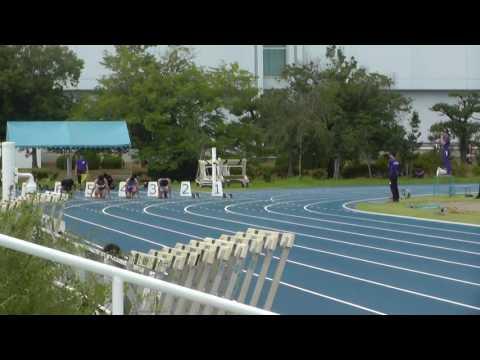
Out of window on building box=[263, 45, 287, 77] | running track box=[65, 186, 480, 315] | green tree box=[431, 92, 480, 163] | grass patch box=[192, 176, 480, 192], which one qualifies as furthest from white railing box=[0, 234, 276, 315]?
window on building box=[263, 45, 287, 77]

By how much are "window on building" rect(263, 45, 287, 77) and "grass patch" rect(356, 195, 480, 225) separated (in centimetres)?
3651

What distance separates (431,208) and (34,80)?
129 feet

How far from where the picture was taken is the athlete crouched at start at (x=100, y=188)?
119 feet

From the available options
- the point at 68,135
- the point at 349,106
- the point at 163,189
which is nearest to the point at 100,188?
the point at 163,189

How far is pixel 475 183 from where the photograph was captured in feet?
170

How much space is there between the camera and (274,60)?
71.1 metres

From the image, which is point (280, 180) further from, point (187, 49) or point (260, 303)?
point (260, 303)

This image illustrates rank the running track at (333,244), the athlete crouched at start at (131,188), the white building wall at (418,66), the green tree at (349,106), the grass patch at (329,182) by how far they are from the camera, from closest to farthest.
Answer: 1. the running track at (333,244)
2. the athlete crouched at start at (131,188)
3. the grass patch at (329,182)
4. the green tree at (349,106)
5. the white building wall at (418,66)

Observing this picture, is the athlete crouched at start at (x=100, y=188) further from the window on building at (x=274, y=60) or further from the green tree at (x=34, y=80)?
the window on building at (x=274, y=60)

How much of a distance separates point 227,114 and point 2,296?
57.1 metres

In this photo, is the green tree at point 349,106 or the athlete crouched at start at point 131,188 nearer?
the athlete crouched at start at point 131,188

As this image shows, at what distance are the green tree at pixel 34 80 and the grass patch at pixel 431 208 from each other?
3409 cm

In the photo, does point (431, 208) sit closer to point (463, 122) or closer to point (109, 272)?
point (109, 272)

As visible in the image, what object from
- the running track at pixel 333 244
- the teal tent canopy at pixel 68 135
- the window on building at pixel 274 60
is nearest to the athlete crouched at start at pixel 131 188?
the running track at pixel 333 244
